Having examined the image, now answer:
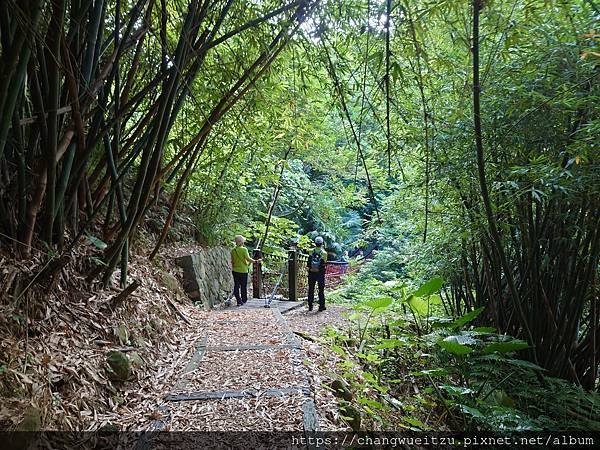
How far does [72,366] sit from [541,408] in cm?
246

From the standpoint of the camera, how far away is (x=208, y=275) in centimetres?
509

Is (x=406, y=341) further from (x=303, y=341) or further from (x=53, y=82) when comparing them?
(x=53, y=82)

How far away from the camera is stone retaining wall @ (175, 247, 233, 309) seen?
439 centimetres

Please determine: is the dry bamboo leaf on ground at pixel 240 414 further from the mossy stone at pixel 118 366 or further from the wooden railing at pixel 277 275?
the wooden railing at pixel 277 275

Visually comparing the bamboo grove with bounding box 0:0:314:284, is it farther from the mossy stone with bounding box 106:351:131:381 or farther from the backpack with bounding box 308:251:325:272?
the backpack with bounding box 308:251:325:272

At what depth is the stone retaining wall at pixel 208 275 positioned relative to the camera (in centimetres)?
439

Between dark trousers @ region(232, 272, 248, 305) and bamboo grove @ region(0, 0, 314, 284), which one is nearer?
bamboo grove @ region(0, 0, 314, 284)

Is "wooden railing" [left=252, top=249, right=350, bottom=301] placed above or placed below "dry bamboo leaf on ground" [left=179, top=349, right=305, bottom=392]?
above

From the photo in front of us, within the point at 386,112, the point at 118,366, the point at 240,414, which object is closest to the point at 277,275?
the point at 118,366

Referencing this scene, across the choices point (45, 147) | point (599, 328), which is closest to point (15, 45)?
point (45, 147)


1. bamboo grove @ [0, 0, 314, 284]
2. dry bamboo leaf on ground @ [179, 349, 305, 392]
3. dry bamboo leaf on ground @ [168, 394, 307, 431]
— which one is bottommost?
dry bamboo leaf on ground @ [168, 394, 307, 431]

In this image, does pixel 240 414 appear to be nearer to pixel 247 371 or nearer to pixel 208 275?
pixel 247 371

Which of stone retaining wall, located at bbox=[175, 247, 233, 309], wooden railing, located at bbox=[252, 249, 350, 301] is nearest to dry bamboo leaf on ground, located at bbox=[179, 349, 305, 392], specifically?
stone retaining wall, located at bbox=[175, 247, 233, 309]

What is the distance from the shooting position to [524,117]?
7.18ft
